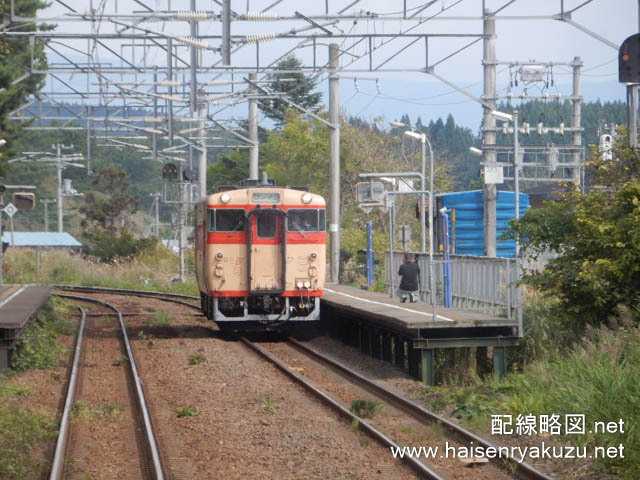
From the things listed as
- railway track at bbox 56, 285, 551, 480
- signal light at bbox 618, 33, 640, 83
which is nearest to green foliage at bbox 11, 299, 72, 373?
railway track at bbox 56, 285, 551, 480

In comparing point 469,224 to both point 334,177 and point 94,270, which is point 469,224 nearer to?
point 334,177

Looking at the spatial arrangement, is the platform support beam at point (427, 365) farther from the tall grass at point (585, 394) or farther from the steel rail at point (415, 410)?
the steel rail at point (415, 410)

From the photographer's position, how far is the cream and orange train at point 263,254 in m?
19.4

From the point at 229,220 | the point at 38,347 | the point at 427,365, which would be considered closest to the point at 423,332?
the point at 427,365

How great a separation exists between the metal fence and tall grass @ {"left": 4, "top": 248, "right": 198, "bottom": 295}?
74.4ft

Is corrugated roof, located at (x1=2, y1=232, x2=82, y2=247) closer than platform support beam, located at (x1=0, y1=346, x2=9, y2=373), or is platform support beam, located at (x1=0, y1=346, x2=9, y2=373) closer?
platform support beam, located at (x1=0, y1=346, x2=9, y2=373)

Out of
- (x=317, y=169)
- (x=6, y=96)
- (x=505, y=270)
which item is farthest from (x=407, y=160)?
(x=505, y=270)

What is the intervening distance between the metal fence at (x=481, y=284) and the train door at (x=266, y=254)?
320 cm

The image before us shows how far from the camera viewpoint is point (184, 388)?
1412 centimetres

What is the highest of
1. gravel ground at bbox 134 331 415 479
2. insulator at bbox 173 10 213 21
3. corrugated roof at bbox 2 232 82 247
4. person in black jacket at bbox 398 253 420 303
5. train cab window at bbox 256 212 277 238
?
insulator at bbox 173 10 213 21

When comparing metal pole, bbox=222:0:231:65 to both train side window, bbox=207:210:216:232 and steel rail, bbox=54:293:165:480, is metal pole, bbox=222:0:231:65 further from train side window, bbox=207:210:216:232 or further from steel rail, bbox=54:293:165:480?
steel rail, bbox=54:293:165:480

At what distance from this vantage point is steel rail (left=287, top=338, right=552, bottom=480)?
8719mm

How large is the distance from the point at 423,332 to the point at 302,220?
225 inches

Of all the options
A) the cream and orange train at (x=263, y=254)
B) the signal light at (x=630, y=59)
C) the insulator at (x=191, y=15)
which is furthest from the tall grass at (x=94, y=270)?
the signal light at (x=630, y=59)
